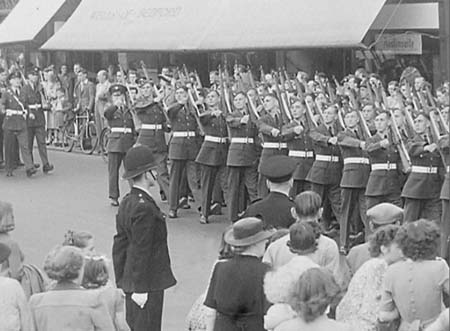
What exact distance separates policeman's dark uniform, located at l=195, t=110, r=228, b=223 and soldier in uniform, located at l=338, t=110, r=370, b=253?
2188 mm

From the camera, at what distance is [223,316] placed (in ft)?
20.6

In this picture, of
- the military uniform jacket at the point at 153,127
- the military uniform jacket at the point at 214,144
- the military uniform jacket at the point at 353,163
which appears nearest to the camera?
the military uniform jacket at the point at 353,163

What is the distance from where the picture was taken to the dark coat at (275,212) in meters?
7.34

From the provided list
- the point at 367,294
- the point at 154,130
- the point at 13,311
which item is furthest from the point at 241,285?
the point at 154,130

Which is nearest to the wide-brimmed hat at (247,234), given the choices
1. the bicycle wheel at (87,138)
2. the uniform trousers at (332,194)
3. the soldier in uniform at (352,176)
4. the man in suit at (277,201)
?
the man in suit at (277,201)

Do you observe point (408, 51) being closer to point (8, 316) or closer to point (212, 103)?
point (212, 103)

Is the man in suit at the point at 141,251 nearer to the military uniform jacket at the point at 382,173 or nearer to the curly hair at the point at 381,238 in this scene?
the curly hair at the point at 381,238

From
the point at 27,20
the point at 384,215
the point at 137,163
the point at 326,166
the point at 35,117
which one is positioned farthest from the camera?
the point at 27,20

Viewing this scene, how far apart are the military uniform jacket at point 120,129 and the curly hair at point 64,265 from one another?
9.62 m

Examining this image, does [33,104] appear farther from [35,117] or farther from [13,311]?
[13,311]

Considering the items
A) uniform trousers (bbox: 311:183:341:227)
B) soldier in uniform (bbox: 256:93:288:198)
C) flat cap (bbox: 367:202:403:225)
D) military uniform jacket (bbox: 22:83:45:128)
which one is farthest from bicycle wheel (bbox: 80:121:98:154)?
flat cap (bbox: 367:202:403:225)

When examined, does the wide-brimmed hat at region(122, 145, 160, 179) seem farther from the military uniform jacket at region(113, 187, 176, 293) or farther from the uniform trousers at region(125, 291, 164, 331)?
the uniform trousers at region(125, 291, 164, 331)

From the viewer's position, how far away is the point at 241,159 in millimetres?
14008

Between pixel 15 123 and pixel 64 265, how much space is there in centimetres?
1283
